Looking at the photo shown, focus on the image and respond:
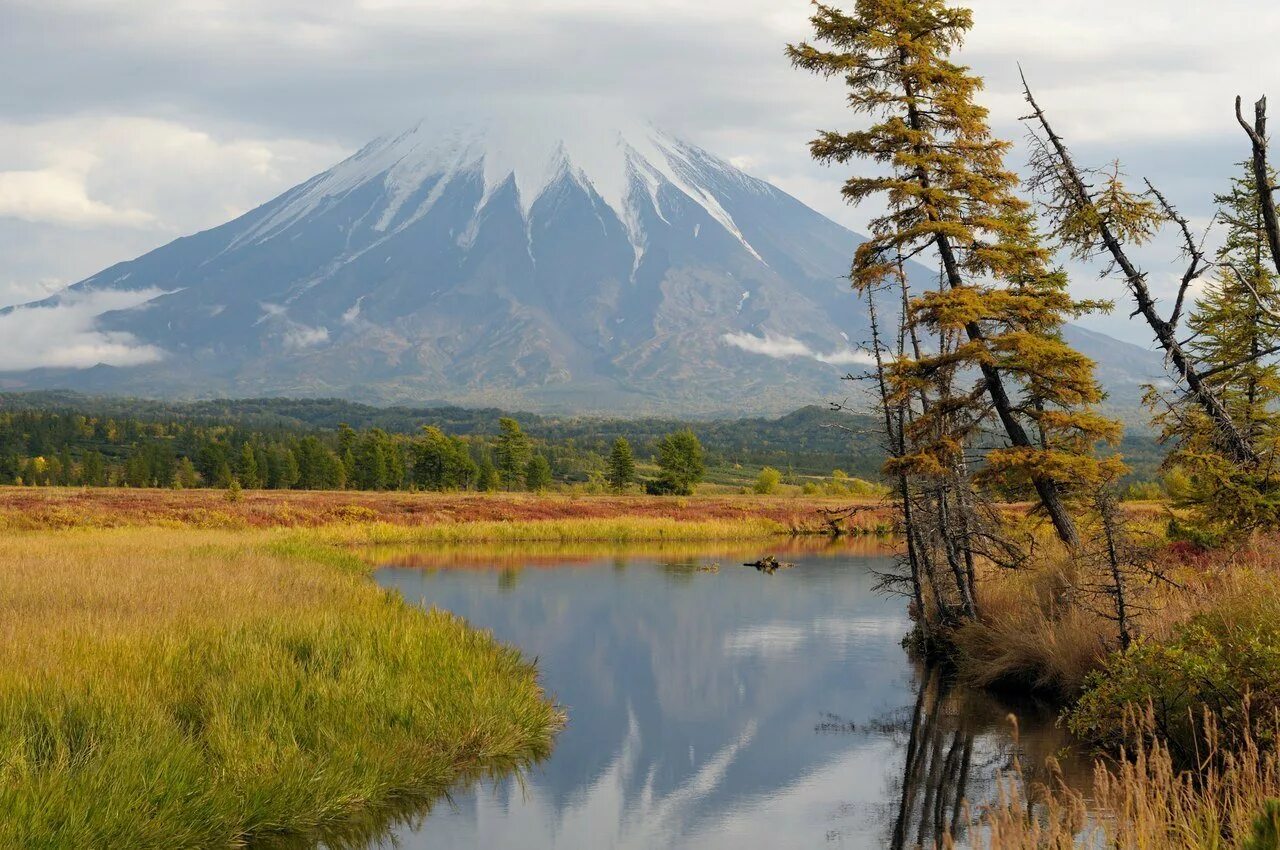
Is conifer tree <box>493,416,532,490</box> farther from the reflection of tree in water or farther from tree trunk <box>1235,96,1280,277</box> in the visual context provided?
tree trunk <box>1235,96,1280,277</box>

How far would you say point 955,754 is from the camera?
53.8 feet

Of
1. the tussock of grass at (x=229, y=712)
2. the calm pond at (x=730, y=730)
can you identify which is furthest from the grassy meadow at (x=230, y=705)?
the calm pond at (x=730, y=730)

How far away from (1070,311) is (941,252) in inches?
122

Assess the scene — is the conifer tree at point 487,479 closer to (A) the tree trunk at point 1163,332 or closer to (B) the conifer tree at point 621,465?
(B) the conifer tree at point 621,465

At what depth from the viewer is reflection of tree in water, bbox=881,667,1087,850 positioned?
44.1 ft

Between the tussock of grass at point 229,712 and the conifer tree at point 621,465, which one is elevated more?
the tussock of grass at point 229,712

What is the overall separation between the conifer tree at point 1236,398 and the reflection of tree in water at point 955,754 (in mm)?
4490

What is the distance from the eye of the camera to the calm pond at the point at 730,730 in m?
13.5

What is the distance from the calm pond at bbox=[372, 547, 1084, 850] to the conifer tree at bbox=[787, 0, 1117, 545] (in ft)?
16.1

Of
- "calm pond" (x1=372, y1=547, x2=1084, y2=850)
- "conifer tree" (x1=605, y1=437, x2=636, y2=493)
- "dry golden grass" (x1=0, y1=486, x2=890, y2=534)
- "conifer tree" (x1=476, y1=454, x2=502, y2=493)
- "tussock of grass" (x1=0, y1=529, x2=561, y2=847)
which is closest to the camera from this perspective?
"tussock of grass" (x1=0, y1=529, x2=561, y2=847)

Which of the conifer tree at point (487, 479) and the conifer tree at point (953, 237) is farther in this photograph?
the conifer tree at point (487, 479)

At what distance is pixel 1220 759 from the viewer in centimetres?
1247

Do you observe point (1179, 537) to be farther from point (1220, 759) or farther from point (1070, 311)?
point (1220, 759)

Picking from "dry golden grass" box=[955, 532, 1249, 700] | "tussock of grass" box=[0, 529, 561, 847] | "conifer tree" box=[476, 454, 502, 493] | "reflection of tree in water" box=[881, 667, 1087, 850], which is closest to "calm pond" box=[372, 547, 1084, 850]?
"reflection of tree in water" box=[881, 667, 1087, 850]
